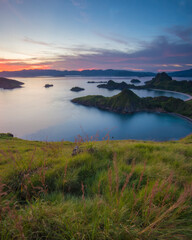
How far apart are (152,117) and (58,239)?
12117 centimetres

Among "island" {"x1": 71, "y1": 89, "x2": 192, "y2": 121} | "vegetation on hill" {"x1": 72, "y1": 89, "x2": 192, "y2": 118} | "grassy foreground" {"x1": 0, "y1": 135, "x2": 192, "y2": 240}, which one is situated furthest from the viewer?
"vegetation on hill" {"x1": 72, "y1": 89, "x2": 192, "y2": 118}

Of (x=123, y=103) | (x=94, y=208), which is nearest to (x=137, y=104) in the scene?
(x=123, y=103)

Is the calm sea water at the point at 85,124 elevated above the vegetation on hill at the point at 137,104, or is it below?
below

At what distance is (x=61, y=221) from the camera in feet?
6.92

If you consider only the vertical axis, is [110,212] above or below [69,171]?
above

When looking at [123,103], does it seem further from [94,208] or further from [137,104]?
[94,208]

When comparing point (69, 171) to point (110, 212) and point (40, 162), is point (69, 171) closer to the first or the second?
point (40, 162)

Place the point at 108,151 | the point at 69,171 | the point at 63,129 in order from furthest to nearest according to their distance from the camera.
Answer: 1. the point at 63,129
2. the point at 108,151
3. the point at 69,171

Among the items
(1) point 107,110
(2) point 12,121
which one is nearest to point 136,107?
(1) point 107,110

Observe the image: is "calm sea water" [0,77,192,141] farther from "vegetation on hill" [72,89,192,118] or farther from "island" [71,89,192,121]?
"vegetation on hill" [72,89,192,118]

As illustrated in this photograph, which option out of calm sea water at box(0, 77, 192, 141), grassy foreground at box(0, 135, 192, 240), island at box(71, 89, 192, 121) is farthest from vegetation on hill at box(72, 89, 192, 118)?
grassy foreground at box(0, 135, 192, 240)

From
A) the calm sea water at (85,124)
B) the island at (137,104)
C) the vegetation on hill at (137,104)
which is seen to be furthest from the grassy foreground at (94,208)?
the vegetation on hill at (137,104)

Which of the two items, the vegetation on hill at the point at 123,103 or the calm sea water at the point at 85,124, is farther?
the vegetation on hill at the point at 123,103

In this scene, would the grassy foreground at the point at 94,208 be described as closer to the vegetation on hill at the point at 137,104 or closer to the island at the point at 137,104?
the island at the point at 137,104
